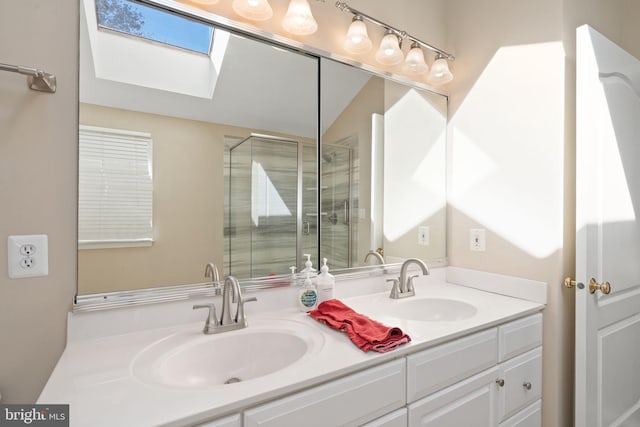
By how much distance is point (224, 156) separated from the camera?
1230 mm

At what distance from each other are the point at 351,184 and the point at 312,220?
28 cm

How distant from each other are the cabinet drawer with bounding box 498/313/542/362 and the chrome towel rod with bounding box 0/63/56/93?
1710mm

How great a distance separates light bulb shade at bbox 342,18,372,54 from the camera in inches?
56.5

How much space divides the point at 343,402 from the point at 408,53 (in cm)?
167

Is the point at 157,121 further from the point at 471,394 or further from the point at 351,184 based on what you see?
the point at 471,394

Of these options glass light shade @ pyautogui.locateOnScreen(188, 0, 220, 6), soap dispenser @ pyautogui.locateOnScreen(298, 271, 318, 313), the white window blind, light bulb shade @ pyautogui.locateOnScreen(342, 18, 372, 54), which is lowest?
soap dispenser @ pyautogui.locateOnScreen(298, 271, 318, 313)

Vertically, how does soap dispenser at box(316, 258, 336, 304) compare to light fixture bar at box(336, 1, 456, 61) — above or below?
below

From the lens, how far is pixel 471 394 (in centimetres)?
114

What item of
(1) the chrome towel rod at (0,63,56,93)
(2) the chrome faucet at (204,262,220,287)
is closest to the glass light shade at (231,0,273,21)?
(1) the chrome towel rod at (0,63,56,93)

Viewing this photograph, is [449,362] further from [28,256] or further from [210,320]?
[28,256]

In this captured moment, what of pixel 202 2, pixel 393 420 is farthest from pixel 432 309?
pixel 202 2

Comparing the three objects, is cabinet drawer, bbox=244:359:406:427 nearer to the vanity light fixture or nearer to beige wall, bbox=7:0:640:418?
beige wall, bbox=7:0:640:418

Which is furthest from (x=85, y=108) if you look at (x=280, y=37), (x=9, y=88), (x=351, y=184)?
(x=351, y=184)

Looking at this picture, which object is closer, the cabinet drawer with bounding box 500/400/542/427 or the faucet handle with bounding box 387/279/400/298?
the cabinet drawer with bounding box 500/400/542/427
